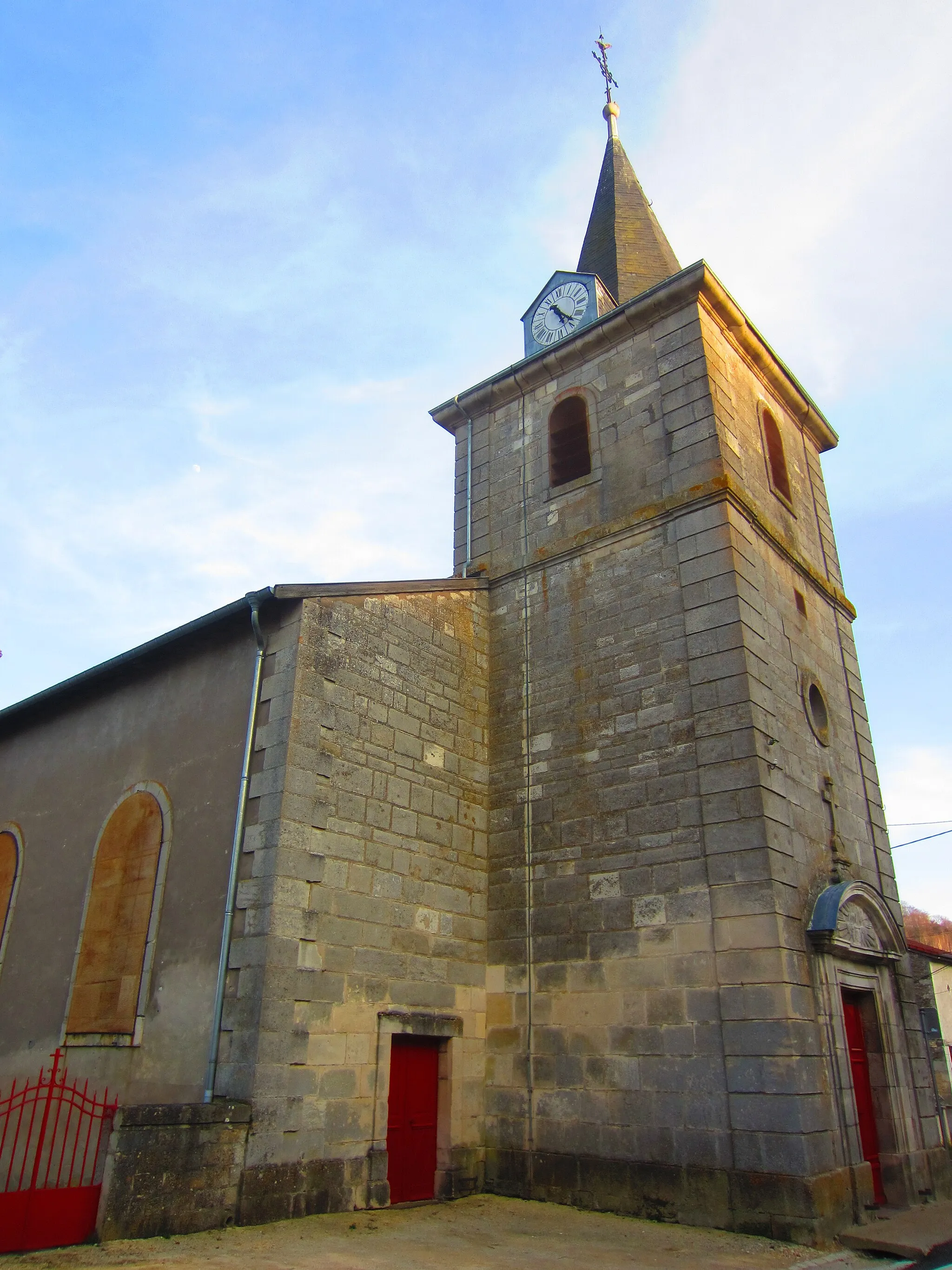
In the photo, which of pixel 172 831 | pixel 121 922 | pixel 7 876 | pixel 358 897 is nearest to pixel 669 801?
pixel 358 897

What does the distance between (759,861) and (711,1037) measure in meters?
1.42

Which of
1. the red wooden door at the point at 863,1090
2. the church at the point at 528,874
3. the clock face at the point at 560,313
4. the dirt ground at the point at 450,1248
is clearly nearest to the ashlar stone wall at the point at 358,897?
the church at the point at 528,874

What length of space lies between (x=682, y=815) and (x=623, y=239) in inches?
370

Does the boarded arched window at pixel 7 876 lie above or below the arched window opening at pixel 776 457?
below

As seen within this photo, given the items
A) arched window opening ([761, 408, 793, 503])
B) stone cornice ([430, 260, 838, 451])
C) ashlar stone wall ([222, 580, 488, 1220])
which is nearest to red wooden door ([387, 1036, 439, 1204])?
ashlar stone wall ([222, 580, 488, 1220])

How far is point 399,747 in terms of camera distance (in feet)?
29.0

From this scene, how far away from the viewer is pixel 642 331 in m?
10.8

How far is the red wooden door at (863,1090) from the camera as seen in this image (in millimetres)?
7859

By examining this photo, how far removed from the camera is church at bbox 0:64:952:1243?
7.01 meters

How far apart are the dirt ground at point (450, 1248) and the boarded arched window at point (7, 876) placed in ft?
17.9

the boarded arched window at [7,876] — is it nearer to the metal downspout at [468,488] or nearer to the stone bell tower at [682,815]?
the stone bell tower at [682,815]

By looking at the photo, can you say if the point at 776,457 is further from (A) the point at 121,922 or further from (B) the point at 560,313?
(A) the point at 121,922

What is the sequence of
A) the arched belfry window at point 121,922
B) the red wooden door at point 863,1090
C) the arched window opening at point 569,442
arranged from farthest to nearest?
the arched window opening at point 569,442 → the arched belfry window at point 121,922 → the red wooden door at point 863,1090

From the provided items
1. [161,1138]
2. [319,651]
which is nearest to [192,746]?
[319,651]
